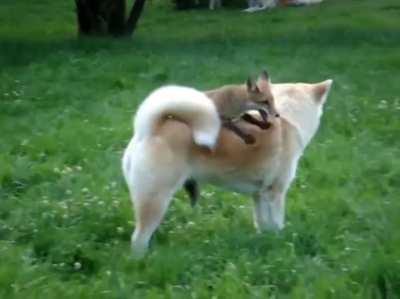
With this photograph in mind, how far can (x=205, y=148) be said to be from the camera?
6461mm

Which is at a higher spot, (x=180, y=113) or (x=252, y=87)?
(x=180, y=113)

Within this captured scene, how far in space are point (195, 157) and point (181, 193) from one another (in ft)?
4.95

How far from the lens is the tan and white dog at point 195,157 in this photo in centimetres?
627

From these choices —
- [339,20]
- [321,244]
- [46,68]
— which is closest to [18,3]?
[339,20]

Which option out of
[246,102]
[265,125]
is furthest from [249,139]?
[246,102]

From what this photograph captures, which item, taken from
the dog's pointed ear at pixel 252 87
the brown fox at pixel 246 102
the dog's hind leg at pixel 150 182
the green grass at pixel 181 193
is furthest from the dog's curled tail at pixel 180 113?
the dog's pointed ear at pixel 252 87

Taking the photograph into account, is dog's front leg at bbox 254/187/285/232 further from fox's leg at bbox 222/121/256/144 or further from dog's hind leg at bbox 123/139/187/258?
dog's hind leg at bbox 123/139/187/258

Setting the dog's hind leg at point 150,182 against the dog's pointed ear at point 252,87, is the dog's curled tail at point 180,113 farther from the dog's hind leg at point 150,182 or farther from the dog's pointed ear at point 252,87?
the dog's pointed ear at point 252,87

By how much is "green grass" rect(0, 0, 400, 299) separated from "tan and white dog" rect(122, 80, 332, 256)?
225 mm

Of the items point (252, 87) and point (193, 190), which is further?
point (252, 87)

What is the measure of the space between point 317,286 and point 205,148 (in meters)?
1.38

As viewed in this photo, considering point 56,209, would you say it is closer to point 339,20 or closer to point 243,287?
point 243,287

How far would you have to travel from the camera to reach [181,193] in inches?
312

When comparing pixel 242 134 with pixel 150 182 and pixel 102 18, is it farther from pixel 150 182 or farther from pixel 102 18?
pixel 102 18
